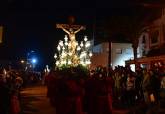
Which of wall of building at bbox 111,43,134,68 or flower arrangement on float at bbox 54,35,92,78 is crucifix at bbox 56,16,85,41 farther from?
wall of building at bbox 111,43,134,68

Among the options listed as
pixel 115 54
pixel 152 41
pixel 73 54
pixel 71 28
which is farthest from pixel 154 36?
pixel 115 54

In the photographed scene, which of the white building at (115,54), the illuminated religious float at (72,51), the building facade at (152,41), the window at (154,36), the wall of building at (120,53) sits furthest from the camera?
the white building at (115,54)

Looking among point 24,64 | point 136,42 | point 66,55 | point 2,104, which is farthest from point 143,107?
point 24,64

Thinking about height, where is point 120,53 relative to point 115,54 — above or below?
above

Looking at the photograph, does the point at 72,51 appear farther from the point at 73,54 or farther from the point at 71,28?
the point at 71,28

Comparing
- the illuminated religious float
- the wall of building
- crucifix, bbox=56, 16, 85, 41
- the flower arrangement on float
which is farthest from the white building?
crucifix, bbox=56, 16, 85, 41

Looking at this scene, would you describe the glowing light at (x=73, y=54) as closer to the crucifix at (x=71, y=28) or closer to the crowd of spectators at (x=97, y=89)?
the crucifix at (x=71, y=28)

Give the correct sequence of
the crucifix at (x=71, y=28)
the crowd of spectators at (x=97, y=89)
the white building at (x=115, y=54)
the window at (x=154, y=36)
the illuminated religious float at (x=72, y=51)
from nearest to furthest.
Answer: the crowd of spectators at (x=97, y=89) < the illuminated religious float at (x=72, y=51) < the crucifix at (x=71, y=28) < the window at (x=154, y=36) < the white building at (x=115, y=54)

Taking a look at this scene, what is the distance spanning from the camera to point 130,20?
4047 cm

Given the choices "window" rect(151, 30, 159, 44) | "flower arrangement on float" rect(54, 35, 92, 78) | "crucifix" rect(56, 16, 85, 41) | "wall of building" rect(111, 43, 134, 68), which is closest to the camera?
"flower arrangement on float" rect(54, 35, 92, 78)

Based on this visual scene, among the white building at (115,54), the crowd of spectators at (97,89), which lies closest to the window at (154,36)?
the white building at (115,54)

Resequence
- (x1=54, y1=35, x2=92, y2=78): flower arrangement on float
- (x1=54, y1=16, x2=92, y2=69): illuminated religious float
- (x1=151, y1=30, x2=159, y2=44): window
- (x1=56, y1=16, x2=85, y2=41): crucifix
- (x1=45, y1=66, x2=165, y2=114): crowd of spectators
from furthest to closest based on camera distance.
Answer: (x1=151, y1=30, x2=159, y2=44): window → (x1=56, y1=16, x2=85, y2=41): crucifix → (x1=54, y1=16, x2=92, y2=69): illuminated religious float → (x1=54, y1=35, x2=92, y2=78): flower arrangement on float → (x1=45, y1=66, x2=165, y2=114): crowd of spectators

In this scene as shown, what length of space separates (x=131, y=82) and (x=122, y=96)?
4.75 ft

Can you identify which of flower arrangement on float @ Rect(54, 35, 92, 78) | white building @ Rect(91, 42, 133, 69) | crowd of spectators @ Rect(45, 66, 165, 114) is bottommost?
crowd of spectators @ Rect(45, 66, 165, 114)
